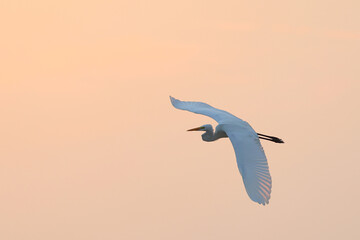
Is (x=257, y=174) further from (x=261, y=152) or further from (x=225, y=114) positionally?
(x=225, y=114)

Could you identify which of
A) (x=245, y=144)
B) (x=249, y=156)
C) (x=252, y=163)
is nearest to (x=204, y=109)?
(x=245, y=144)

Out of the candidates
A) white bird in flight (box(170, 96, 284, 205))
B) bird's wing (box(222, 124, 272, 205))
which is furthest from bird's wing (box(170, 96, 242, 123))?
bird's wing (box(222, 124, 272, 205))

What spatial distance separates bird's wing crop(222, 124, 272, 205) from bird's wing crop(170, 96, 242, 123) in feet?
6.49

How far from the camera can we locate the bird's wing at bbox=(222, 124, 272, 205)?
21.2m

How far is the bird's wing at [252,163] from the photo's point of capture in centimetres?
2117

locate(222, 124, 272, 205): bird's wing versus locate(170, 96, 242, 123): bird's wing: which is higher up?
locate(170, 96, 242, 123): bird's wing

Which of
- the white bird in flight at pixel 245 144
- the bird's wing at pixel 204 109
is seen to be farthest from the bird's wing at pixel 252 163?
the bird's wing at pixel 204 109

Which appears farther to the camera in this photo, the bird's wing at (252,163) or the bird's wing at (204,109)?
the bird's wing at (204,109)

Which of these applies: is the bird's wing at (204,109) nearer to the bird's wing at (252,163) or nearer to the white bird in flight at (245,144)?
the white bird in flight at (245,144)

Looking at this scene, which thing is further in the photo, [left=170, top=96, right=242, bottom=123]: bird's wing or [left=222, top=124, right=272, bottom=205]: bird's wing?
[left=170, top=96, right=242, bottom=123]: bird's wing

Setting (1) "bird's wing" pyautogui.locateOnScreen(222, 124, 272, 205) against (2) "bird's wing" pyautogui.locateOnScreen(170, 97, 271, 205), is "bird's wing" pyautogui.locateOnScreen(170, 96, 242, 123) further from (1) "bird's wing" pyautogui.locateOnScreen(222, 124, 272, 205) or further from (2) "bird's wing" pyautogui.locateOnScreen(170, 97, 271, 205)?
(1) "bird's wing" pyautogui.locateOnScreen(222, 124, 272, 205)

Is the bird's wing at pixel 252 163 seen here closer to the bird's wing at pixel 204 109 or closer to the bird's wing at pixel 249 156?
the bird's wing at pixel 249 156

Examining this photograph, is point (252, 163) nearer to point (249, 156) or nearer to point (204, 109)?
point (249, 156)

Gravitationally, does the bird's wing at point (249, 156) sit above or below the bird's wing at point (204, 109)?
below
